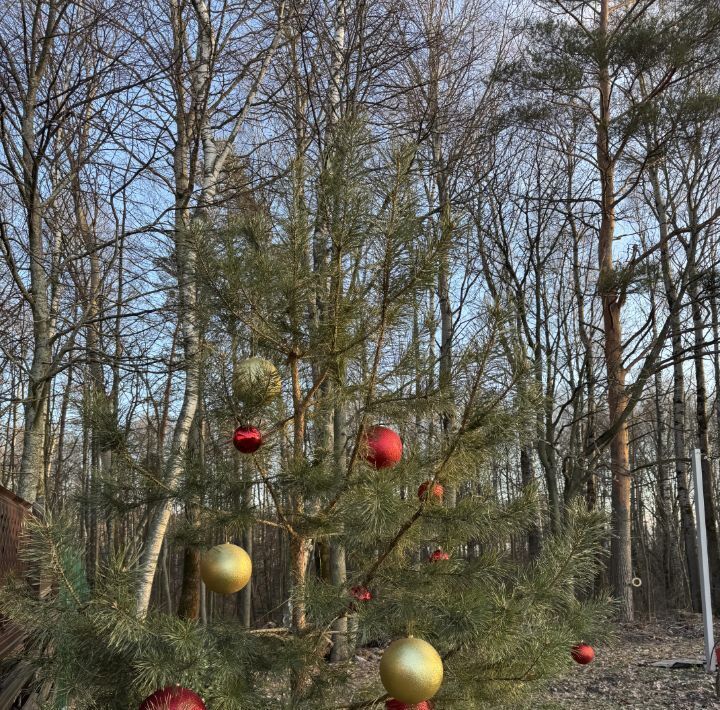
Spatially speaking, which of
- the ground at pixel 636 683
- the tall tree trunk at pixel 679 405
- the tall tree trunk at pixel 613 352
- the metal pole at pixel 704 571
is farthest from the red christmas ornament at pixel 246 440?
the tall tree trunk at pixel 679 405

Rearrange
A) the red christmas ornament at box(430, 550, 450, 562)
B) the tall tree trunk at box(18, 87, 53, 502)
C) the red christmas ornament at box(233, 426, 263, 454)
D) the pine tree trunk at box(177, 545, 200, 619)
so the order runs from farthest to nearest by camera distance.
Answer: the pine tree trunk at box(177, 545, 200, 619), the tall tree trunk at box(18, 87, 53, 502), the red christmas ornament at box(430, 550, 450, 562), the red christmas ornament at box(233, 426, 263, 454)

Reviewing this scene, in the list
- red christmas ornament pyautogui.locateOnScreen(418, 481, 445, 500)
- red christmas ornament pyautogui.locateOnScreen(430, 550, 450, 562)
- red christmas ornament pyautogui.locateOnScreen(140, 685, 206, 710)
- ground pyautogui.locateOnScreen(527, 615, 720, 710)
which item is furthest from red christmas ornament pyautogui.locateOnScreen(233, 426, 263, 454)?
ground pyautogui.locateOnScreen(527, 615, 720, 710)

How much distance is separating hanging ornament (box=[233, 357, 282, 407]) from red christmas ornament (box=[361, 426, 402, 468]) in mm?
424

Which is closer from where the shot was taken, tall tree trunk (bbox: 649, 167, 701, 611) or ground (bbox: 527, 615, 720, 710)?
ground (bbox: 527, 615, 720, 710)

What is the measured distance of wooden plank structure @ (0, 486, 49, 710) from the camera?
331 centimetres

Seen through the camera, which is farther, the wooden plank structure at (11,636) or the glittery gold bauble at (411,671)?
the wooden plank structure at (11,636)

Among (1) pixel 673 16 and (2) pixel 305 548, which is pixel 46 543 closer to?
(2) pixel 305 548

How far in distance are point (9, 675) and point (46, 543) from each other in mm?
1840

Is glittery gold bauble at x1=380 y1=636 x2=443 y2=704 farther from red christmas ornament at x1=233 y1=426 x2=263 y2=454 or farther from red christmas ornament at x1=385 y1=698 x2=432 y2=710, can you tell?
red christmas ornament at x1=233 y1=426 x2=263 y2=454

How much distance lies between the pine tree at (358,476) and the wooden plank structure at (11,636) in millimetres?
849

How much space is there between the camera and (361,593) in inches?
106

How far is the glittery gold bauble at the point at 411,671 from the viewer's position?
218 cm

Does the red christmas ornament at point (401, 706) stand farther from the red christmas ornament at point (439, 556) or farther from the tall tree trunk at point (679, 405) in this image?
the tall tree trunk at point (679, 405)

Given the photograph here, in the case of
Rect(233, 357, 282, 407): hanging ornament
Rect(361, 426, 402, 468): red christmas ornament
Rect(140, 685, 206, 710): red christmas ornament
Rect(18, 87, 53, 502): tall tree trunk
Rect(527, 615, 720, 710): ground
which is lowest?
Rect(527, 615, 720, 710): ground
